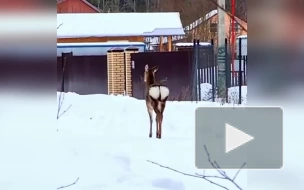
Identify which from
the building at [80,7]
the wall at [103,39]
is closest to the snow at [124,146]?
the wall at [103,39]

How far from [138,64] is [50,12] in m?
7.79

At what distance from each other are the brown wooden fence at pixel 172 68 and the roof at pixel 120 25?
542 cm

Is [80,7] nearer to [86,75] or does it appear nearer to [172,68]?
[86,75]

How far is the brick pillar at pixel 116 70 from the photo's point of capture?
9659 mm

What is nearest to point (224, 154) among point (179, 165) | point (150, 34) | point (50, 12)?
point (179, 165)

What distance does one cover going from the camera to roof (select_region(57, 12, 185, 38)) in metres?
14.8

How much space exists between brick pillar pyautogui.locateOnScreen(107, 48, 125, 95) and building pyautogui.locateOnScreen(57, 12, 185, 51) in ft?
16.2

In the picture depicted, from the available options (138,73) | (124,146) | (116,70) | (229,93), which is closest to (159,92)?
(124,146)

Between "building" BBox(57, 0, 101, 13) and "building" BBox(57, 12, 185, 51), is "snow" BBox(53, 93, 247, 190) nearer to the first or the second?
"building" BBox(57, 12, 185, 51)

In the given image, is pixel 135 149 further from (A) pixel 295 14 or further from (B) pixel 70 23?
(B) pixel 70 23

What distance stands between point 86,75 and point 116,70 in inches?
23.7

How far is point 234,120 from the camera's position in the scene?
2066 mm

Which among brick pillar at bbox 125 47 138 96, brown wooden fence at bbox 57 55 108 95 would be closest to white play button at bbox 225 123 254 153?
brown wooden fence at bbox 57 55 108 95

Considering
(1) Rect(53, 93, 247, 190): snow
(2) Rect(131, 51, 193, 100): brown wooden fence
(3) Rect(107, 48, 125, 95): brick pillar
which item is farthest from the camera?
(3) Rect(107, 48, 125, 95): brick pillar
